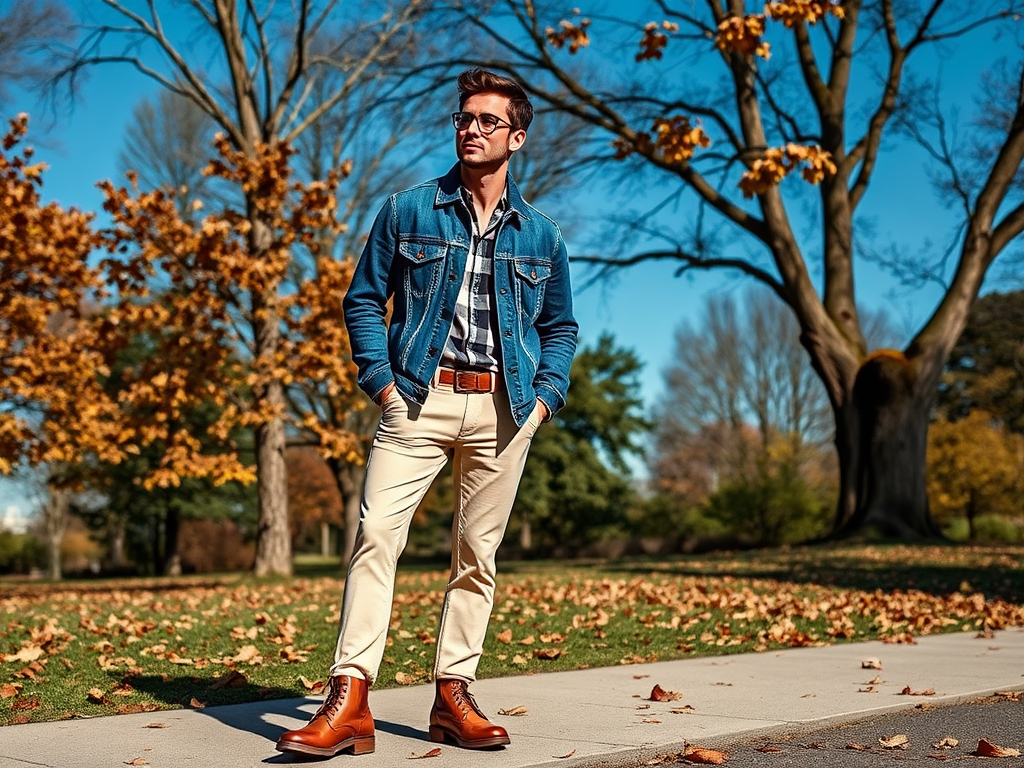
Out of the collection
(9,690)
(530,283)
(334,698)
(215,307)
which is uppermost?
(215,307)

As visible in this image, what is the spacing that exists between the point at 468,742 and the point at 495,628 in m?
3.86

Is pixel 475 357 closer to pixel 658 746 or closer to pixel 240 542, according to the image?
pixel 658 746

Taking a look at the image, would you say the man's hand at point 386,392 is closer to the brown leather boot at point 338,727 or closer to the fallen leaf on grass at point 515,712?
the brown leather boot at point 338,727

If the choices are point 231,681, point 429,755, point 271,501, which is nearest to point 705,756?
point 429,755

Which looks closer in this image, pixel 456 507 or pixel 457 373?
pixel 457 373

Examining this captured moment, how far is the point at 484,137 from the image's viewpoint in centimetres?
367

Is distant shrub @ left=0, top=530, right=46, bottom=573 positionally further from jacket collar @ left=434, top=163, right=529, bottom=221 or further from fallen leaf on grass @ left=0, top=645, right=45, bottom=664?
jacket collar @ left=434, top=163, right=529, bottom=221

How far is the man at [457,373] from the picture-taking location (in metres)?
3.51

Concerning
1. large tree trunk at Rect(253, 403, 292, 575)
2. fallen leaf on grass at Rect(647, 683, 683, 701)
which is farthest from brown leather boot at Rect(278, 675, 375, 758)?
large tree trunk at Rect(253, 403, 292, 575)

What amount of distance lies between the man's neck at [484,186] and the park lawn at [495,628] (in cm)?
239

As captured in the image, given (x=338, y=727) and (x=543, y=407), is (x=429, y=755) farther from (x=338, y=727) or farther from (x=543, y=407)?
(x=543, y=407)

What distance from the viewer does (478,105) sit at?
368 centimetres

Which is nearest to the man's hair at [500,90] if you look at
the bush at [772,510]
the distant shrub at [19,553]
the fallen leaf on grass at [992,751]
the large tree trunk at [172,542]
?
the fallen leaf on grass at [992,751]

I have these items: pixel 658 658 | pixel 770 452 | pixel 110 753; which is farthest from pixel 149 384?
pixel 770 452
